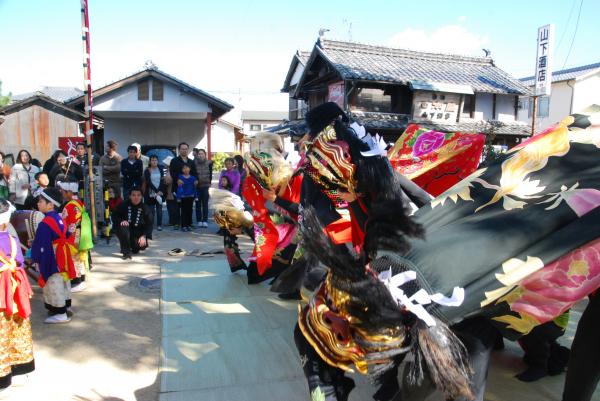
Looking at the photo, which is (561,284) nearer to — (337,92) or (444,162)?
Result: (444,162)

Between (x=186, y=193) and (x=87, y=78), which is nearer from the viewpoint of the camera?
(x=87, y=78)

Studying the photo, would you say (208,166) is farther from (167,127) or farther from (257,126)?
(257,126)

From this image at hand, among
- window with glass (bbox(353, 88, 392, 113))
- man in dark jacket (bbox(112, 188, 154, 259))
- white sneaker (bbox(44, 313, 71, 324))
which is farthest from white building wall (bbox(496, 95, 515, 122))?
white sneaker (bbox(44, 313, 71, 324))

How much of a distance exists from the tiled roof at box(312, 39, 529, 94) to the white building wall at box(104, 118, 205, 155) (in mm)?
5087

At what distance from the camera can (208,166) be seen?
356 inches

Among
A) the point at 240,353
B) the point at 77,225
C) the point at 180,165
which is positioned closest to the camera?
the point at 240,353

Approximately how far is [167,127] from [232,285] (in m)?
9.36

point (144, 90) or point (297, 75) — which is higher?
point (297, 75)

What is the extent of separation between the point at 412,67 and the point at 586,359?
16.4m

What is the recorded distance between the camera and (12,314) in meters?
2.97

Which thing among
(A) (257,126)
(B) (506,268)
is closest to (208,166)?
(B) (506,268)

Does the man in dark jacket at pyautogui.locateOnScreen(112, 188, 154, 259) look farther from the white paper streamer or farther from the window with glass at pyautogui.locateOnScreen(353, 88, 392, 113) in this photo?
the window with glass at pyautogui.locateOnScreen(353, 88, 392, 113)

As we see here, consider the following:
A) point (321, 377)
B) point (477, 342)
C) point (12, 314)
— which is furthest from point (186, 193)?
point (477, 342)

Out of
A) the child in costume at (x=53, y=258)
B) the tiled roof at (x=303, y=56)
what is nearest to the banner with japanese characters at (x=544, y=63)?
the tiled roof at (x=303, y=56)
